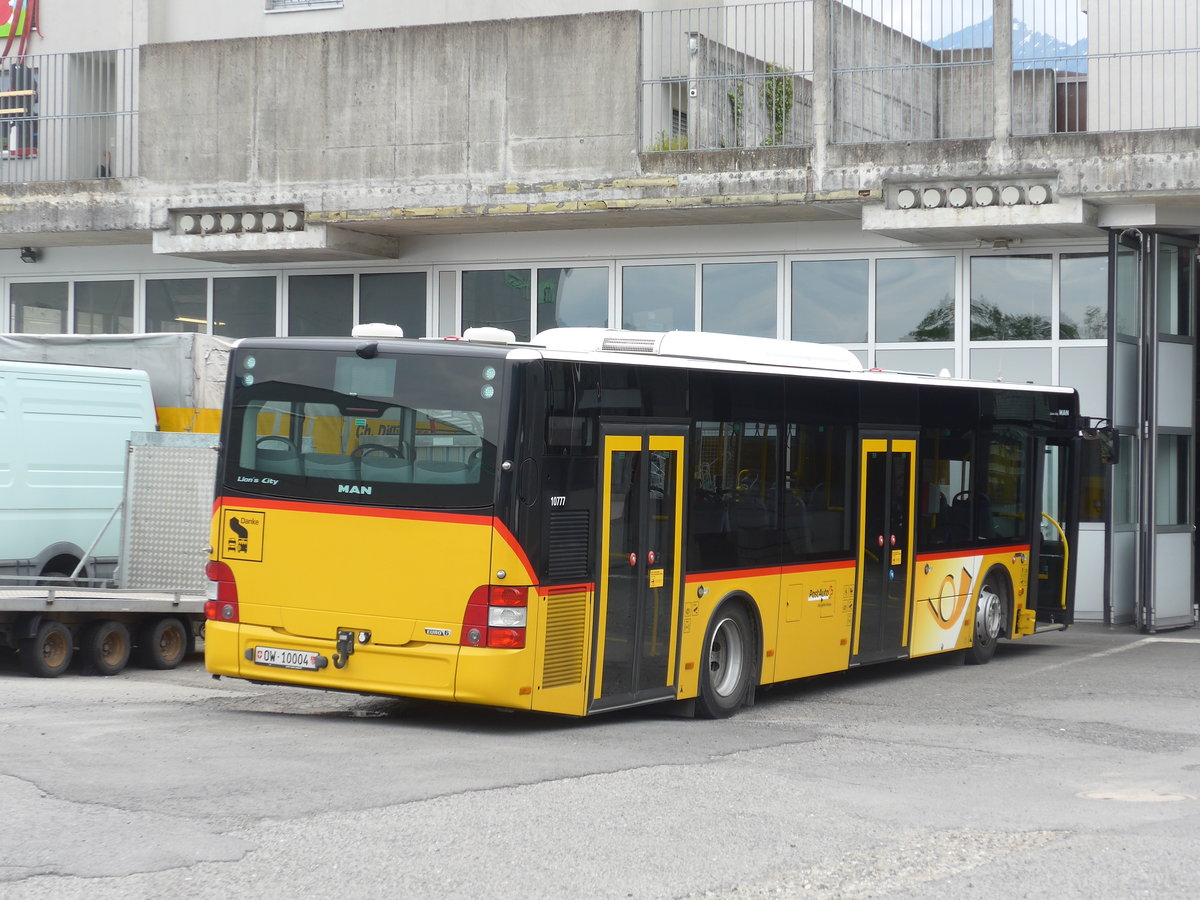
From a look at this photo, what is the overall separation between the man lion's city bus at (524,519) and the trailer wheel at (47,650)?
2884 millimetres

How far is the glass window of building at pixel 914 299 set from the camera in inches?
823

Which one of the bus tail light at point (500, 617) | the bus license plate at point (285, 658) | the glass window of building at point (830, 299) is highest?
the glass window of building at point (830, 299)

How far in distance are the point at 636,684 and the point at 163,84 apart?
14384 millimetres

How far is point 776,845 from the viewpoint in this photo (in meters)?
7.45

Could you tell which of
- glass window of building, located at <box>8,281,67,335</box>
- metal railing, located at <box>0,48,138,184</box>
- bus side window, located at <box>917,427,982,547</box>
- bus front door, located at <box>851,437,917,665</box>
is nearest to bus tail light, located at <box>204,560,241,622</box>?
→ bus front door, located at <box>851,437,917,665</box>

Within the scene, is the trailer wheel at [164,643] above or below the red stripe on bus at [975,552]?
below

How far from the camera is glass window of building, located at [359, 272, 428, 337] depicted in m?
23.4

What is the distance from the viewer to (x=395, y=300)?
23.6 metres

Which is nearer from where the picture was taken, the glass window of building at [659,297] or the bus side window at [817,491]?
the bus side window at [817,491]

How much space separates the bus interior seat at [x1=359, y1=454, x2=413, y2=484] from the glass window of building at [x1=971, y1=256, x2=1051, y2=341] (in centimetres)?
1201

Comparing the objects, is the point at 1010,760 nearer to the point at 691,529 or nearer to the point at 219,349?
the point at 691,529

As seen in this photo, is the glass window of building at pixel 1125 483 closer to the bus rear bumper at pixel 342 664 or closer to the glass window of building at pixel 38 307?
the bus rear bumper at pixel 342 664

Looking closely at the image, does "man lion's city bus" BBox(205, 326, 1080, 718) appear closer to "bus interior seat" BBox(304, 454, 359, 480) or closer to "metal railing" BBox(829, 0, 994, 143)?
"bus interior seat" BBox(304, 454, 359, 480)

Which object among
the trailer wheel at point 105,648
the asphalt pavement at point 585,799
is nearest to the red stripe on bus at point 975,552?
the asphalt pavement at point 585,799
